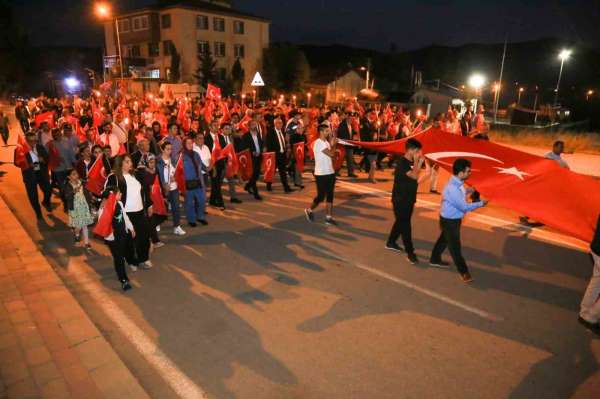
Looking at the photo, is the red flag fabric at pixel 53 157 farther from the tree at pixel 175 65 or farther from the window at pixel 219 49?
the window at pixel 219 49

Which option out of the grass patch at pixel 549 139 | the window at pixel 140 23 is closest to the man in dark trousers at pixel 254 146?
the grass patch at pixel 549 139

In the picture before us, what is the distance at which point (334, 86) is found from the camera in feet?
184

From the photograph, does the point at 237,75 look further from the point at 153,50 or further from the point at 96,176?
the point at 96,176

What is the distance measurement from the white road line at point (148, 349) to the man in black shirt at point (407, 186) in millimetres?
3979

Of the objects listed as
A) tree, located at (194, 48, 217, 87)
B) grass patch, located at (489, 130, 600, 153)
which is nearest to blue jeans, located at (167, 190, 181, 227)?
grass patch, located at (489, 130, 600, 153)

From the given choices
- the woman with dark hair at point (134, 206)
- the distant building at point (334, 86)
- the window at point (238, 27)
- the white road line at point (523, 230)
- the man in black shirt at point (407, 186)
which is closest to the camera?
the woman with dark hair at point (134, 206)

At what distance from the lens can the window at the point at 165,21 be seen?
47344 millimetres

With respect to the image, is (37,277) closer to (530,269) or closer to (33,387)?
(33,387)

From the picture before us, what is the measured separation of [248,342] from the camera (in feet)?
15.3

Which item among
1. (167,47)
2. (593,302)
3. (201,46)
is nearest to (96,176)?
(593,302)

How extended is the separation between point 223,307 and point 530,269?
15.3 feet

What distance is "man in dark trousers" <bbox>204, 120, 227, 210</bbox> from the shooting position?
31.7 feet

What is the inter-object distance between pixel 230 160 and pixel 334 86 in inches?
1906

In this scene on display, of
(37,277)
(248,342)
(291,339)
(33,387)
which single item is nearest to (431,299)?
(291,339)
